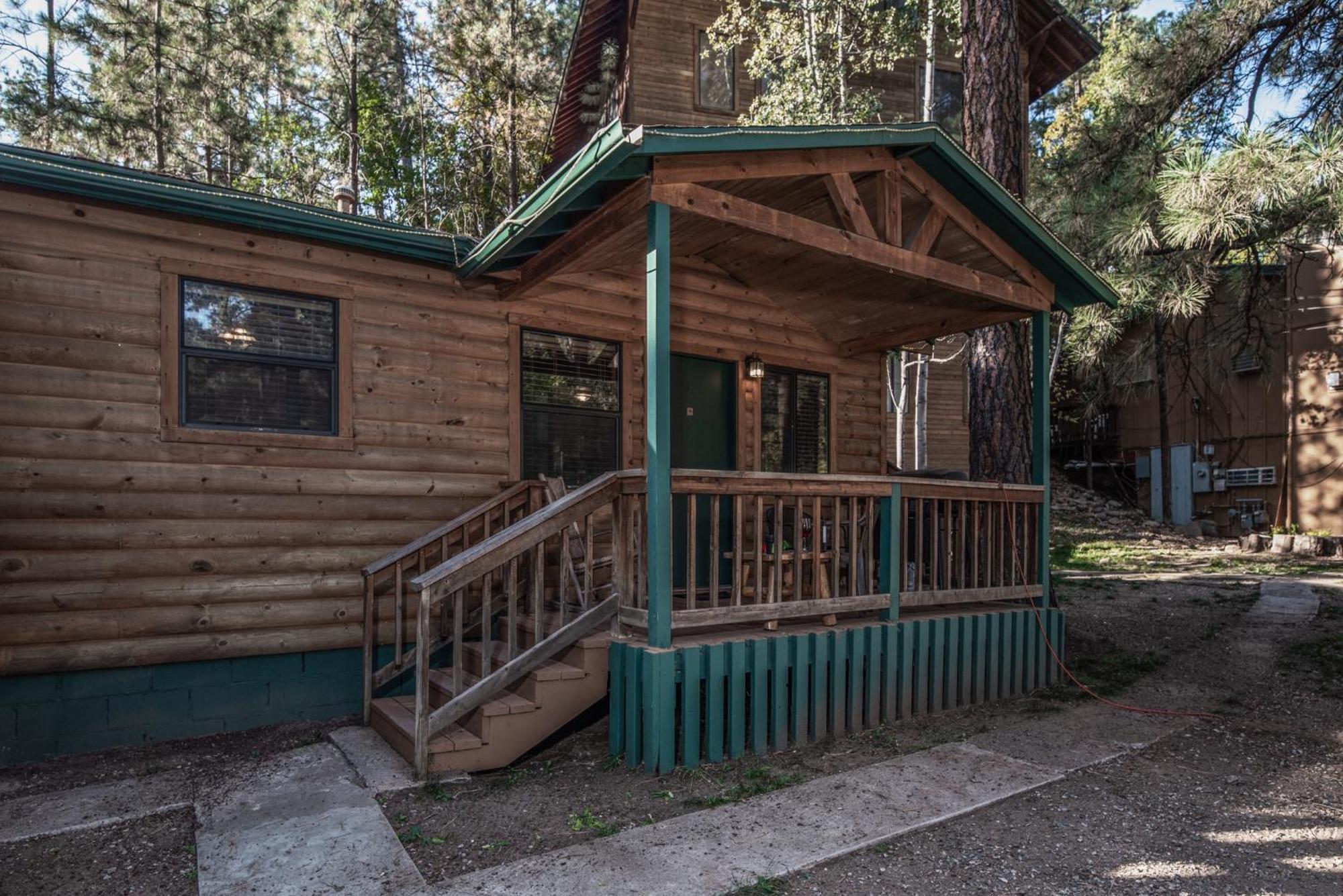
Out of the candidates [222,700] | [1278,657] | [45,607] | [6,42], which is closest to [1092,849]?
[1278,657]

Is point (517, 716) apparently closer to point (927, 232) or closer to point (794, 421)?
point (927, 232)

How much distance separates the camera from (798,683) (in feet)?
15.5

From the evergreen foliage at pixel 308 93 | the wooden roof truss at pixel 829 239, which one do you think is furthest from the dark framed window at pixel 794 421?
the evergreen foliage at pixel 308 93

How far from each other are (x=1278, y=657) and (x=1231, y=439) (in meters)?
13.4

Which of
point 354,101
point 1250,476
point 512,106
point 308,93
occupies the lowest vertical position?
point 1250,476

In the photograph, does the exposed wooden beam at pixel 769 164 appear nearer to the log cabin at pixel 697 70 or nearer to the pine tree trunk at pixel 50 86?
the log cabin at pixel 697 70

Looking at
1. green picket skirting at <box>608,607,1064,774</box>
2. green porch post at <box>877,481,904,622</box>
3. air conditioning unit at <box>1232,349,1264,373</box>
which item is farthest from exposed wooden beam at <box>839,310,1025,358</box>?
air conditioning unit at <box>1232,349,1264,373</box>

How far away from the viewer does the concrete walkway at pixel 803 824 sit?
10.1 feet

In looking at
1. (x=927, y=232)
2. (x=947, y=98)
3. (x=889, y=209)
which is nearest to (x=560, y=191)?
(x=889, y=209)

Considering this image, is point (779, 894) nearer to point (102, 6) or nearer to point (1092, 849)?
point (1092, 849)

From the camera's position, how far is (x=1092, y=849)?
332 cm

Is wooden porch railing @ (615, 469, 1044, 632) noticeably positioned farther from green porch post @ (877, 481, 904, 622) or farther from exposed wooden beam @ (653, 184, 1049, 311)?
exposed wooden beam @ (653, 184, 1049, 311)

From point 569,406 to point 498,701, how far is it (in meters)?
2.64

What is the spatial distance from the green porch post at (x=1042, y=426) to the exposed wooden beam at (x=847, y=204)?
1.99 m
